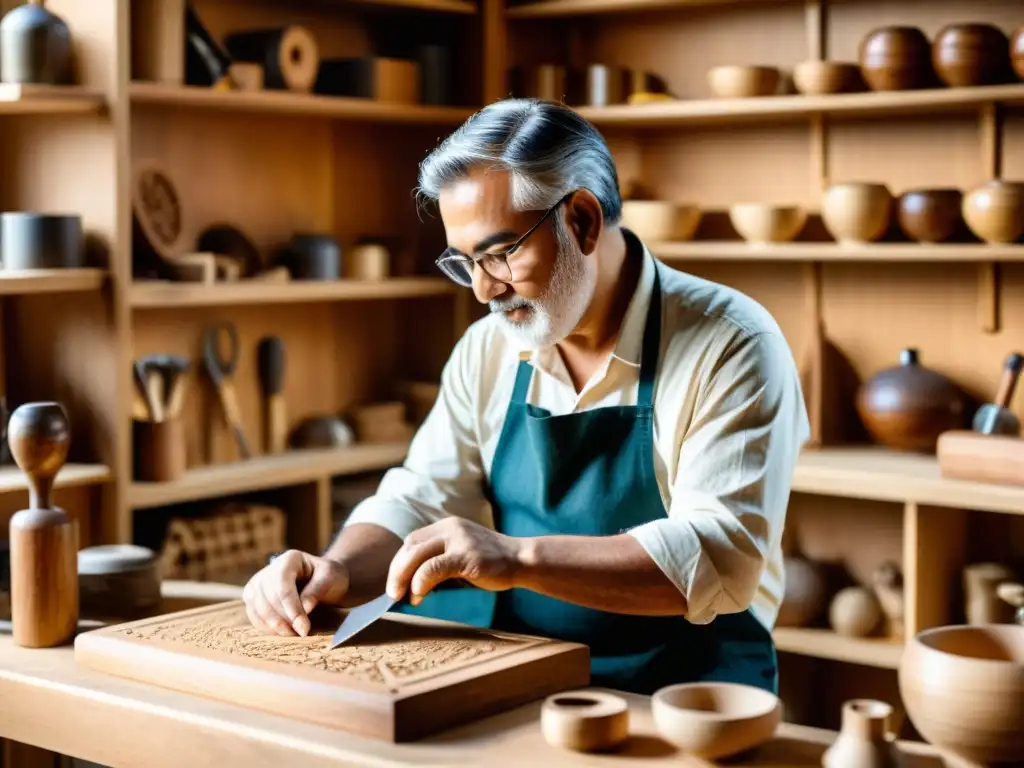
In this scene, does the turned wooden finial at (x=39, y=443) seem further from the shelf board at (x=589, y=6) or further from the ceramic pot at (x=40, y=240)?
the shelf board at (x=589, y=6)

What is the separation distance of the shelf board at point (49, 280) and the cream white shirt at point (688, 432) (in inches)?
43.8

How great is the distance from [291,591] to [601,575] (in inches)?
18.4

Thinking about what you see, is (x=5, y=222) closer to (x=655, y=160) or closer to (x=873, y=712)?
(x=655, y=160)

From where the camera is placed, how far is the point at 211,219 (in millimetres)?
4031

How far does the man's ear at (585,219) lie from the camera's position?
92.6 inches

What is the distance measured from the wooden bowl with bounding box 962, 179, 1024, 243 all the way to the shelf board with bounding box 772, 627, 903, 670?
44.0 inches

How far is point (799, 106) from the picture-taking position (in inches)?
155

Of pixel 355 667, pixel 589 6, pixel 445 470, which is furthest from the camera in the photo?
pixel 589 6

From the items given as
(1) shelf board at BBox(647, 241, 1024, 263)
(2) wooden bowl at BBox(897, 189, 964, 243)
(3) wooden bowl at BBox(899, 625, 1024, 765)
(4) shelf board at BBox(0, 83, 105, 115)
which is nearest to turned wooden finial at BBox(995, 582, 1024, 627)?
(1) shelf board at BBox(647, 241, 1024, 263)

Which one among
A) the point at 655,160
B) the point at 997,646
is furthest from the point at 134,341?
the point at 997,646

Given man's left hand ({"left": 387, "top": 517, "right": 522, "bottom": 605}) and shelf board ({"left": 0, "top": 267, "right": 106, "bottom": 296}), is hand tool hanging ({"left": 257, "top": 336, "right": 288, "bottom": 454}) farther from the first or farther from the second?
man's left hand ({"left": 387, "top": 517, "right": 522, "bottom": 605})

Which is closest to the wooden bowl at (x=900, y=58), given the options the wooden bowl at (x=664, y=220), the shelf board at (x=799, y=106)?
the shelf board at (x=799, y=106)

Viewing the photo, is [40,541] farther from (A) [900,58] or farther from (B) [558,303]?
(A) [900,58]

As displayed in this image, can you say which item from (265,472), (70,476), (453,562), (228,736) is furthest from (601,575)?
(265,472)
